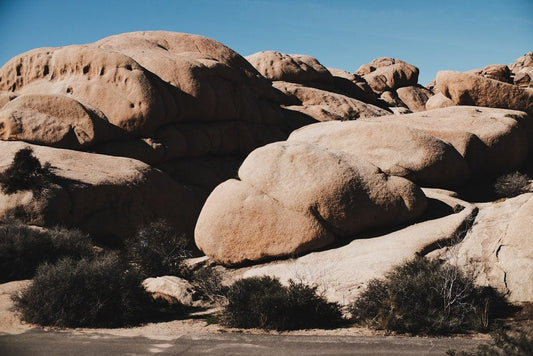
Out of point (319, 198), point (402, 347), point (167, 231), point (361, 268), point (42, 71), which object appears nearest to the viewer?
point (402, 347)

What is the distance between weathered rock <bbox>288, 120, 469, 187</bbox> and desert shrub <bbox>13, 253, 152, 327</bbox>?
6436 mm

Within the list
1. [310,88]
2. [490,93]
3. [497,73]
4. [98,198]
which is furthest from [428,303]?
[310,88]

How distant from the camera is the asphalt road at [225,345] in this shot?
309 inches

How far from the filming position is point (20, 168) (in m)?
15.2

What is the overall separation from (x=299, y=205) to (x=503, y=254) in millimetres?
4490

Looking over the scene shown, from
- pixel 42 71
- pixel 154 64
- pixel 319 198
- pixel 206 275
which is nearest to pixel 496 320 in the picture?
pixel 319 198

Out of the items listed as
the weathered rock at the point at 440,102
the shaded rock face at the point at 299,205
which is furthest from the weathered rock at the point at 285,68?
the shaded rock face at the point at 299,205

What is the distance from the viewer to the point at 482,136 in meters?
16.1

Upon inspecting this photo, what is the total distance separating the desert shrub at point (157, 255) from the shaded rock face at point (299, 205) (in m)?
0.75

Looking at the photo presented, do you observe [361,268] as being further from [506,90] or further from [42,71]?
[42,71]

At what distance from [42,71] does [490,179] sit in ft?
59.2

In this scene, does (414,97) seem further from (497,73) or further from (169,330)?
(169,330)

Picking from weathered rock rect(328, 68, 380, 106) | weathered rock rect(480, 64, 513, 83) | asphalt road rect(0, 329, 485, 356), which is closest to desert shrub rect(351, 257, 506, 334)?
asphalt road rect(0, 329, 485, 356)

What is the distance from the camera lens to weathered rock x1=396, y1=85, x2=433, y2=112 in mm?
42688
